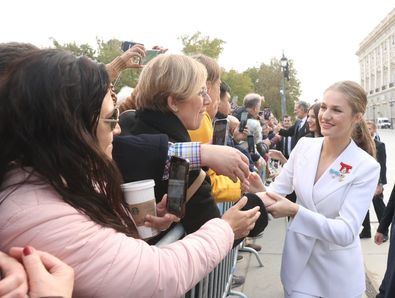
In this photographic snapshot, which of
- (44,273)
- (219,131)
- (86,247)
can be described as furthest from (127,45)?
(44,273)

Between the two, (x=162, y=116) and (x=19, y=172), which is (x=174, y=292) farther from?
(x=162, y=116)

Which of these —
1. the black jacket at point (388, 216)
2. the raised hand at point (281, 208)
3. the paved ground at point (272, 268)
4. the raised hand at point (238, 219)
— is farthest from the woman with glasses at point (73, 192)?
the paved ground at point (272, 268)

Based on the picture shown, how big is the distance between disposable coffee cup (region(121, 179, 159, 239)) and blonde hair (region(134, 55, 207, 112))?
619mm

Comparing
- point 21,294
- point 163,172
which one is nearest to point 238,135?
point 163,172

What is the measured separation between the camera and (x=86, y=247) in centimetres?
112

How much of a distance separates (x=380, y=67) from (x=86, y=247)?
9637 centimetres

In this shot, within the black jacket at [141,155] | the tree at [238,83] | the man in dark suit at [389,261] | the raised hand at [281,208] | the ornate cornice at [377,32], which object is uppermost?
the ornate cornice at [377,32]

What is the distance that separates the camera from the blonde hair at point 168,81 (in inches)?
84.0

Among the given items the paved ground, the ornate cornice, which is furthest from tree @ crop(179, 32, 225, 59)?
the ornate cornice

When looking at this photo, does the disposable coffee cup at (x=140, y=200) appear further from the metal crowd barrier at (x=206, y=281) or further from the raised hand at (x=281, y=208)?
the raised hand at (x=281, y=208)

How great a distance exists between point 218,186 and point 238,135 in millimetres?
3950

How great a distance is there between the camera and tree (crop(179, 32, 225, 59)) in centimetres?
3297

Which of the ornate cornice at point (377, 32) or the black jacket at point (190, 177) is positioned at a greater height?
the ornate cornice at point (377, 32)

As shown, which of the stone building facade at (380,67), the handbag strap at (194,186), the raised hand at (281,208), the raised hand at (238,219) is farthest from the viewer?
the stone building facade at (380,67)
